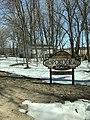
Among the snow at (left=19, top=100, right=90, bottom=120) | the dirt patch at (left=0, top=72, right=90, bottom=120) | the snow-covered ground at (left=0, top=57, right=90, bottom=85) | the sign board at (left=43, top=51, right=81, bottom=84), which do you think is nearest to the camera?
the snow at (left=19, top=100, right=90, bottom=120)

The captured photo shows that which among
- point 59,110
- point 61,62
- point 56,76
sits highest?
point 61,62

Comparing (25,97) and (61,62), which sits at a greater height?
(61,62)

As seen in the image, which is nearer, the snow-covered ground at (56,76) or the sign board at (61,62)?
the sign board at (61,62)

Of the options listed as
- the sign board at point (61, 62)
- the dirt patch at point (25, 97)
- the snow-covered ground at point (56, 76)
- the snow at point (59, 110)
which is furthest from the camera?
the snow-covered ground at point (56, 76)

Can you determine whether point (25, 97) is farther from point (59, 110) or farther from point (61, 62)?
point (61, 62)

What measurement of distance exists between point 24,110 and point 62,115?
1.04m

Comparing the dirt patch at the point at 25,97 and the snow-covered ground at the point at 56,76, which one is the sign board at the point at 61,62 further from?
the dirt patch at the point at 25,97

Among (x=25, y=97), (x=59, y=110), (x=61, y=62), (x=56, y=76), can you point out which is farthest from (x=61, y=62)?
(x=59, y=110)

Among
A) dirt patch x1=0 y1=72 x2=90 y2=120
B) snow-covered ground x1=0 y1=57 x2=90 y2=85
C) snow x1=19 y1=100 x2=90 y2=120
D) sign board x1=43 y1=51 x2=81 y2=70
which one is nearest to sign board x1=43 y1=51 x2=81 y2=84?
sign board x1=43 y1=51 x2=81 y2=70

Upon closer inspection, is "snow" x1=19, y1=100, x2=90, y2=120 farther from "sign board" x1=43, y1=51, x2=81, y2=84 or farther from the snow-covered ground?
the snow-covered ground

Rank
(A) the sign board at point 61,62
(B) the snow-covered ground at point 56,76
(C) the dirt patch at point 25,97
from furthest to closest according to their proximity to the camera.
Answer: (B) the snow-covered ground at point 56,76 < (A) the sign board at point 61,62 < (C) the dirt patch at point 25,97

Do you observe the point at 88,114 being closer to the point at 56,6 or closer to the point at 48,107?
the point at 48,107

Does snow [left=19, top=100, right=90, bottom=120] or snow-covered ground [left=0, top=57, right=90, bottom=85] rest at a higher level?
snow [left=19, top=100, right=90, bottom=120]

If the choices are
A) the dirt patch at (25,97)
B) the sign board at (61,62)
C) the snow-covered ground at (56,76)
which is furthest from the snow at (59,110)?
the snow-covered ground at (56,76)
